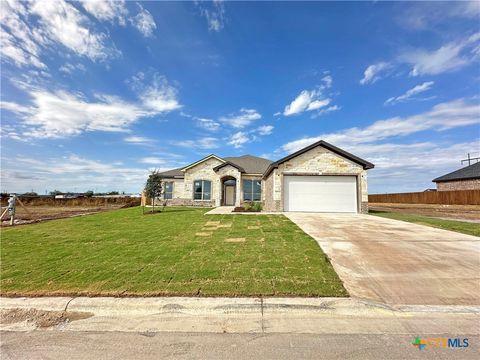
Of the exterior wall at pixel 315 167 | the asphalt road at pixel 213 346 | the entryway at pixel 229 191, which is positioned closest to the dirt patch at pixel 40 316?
the asphalt road at pixel 213 346

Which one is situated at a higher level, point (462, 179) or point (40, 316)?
point (462, 179)

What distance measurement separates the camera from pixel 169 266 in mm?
5578

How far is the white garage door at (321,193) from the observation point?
54.0 feet

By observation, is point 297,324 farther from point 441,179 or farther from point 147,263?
point 441,179

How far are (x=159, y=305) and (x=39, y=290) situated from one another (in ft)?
8.54

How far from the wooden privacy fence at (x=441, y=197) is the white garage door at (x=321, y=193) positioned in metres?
22.7

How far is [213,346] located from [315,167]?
1517cm

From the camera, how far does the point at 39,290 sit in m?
4.54

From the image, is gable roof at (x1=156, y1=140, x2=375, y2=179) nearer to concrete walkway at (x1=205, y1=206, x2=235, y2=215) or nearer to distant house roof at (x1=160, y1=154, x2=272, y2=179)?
distant house roof at (x1=160, y1=154, x2=272, y2=179)

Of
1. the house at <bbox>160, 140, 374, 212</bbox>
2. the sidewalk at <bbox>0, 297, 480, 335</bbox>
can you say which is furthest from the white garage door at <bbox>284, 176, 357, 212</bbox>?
the sidewalk at <bbox>0, 297, 480, 335</bbox>

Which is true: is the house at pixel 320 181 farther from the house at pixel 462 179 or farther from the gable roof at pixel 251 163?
the house at pixel 462 179

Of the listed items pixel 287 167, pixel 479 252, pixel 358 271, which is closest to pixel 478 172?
pixel 287 167

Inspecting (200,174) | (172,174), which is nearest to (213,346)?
(200,174)

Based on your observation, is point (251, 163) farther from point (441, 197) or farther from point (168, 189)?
point (441, 197)
